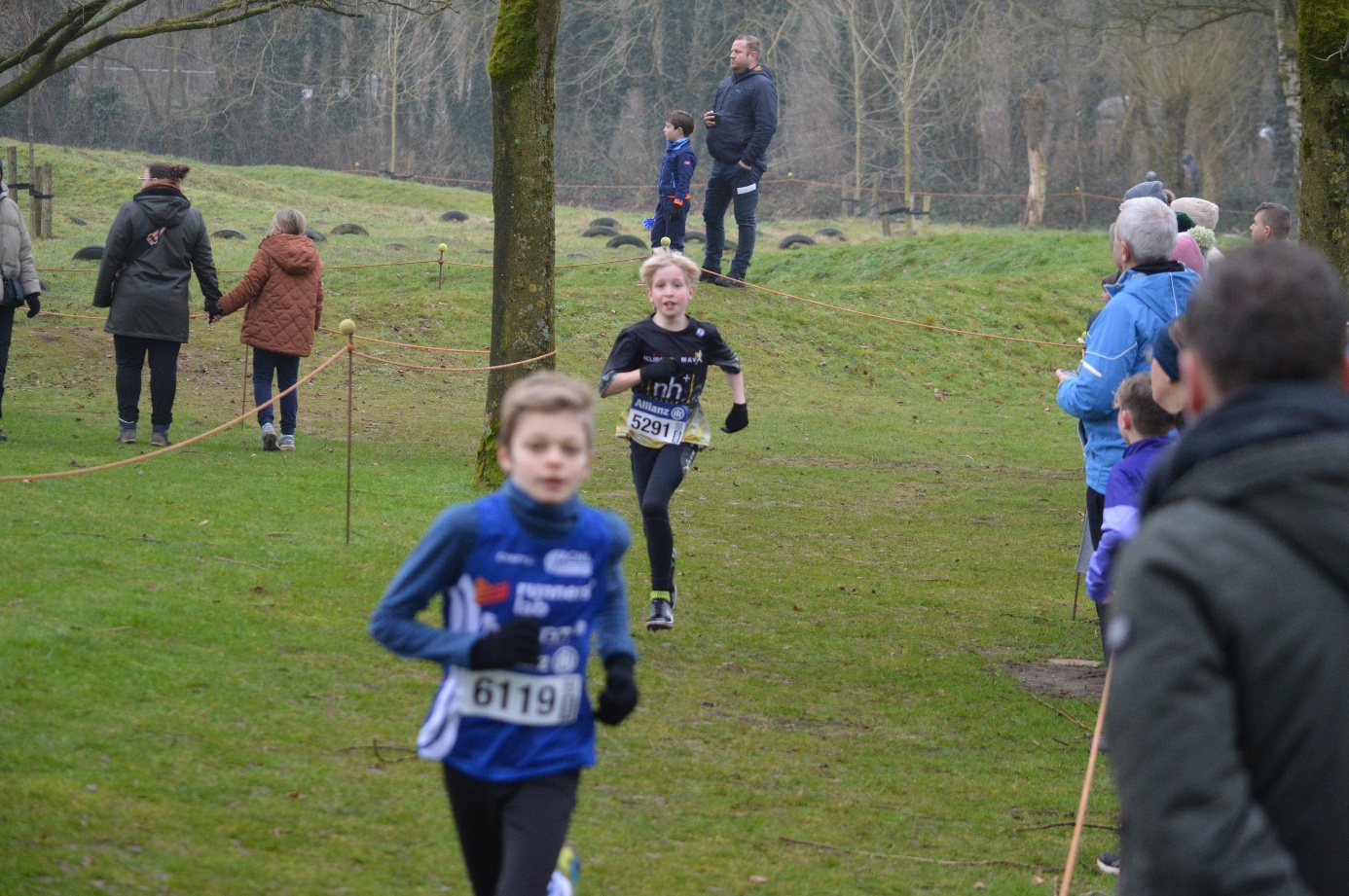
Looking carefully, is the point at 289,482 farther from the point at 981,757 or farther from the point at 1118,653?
the point at 1118,653

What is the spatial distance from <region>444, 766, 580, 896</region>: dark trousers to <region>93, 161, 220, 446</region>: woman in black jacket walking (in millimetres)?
9293

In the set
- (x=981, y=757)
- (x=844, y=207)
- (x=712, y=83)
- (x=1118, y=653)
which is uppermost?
(x=712, y=83)

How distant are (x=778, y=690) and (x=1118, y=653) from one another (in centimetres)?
519

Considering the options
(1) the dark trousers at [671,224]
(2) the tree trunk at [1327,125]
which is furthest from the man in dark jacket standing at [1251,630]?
(1) the dark trousers at [671,224]

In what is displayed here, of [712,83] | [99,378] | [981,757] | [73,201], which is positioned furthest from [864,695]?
[712,83]

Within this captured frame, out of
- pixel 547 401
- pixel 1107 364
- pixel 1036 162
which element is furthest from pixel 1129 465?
pixel 1036 162

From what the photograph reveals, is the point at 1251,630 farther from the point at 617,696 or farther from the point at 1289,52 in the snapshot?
the point at 1289,52

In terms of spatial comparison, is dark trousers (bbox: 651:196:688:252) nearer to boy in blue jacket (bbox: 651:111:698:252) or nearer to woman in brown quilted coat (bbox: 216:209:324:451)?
boy in blue jacket (bbox: 651:111:698:252)

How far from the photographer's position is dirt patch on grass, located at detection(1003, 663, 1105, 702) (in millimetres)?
7641

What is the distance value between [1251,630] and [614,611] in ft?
5.99

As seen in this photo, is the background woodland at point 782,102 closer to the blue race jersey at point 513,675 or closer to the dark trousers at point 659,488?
the dark trousers at point 659,488

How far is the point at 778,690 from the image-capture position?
7285 mm

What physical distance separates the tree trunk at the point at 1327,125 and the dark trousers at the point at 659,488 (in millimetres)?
4118

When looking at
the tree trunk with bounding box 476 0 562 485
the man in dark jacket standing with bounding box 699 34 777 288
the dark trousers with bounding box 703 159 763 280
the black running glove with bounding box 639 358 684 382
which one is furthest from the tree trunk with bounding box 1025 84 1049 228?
the black running glove with bounding box 639 358 684 382
